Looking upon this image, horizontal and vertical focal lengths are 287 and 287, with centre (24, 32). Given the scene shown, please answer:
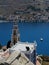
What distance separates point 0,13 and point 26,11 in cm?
596

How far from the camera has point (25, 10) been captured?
65.5 m

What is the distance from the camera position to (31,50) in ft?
30.3

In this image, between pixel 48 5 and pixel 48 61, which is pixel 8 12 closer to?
pixel 48 5

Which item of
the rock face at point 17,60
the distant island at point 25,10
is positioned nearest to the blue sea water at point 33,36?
the rock face at point 17,60

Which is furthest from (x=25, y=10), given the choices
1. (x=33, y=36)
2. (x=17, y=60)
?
(x=17, y=60)

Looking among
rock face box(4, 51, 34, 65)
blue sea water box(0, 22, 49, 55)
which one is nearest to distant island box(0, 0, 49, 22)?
blue sea water box(0, 22, 49, 55)

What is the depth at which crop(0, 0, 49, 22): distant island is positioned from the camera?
201 feet

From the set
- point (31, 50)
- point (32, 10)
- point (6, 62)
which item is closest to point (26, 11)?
point (32, 10)

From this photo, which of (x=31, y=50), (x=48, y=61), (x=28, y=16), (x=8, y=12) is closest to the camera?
(x=31, y=50)

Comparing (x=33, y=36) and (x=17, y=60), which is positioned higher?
(x=17, y=60)

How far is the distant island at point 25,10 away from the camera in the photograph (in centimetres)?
6120

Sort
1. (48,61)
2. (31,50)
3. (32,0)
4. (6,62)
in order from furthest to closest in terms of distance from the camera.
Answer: (32,0) → (48,61) → (31,50) → (6,62)

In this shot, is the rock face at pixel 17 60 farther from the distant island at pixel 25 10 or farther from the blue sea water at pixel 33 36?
the distant island at pixel 25 10

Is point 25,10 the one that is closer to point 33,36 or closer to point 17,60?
point 33,36
